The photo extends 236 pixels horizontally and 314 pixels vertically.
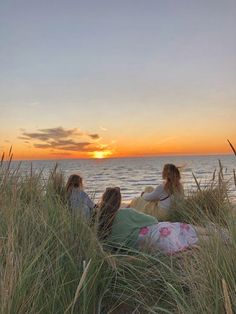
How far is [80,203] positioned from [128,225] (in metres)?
0.89

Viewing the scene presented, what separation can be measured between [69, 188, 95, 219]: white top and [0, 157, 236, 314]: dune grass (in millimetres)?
225

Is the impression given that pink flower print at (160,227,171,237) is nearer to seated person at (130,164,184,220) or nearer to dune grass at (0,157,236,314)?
dune grass at (0,157,236,314)

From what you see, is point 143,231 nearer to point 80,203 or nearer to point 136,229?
point 136,229

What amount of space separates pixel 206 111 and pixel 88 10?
49.7 ft

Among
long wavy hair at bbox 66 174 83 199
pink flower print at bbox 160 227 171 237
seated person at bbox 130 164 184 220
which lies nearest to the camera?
pink flower print at bbox 160 227 171 237

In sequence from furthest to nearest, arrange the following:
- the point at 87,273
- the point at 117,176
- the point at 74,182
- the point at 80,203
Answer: the point at 117,176 < the point at 74,182 < the point at 80,203 < the point at 87,273

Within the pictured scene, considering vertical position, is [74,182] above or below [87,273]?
above

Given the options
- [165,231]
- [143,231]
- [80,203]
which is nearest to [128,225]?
[143,231]

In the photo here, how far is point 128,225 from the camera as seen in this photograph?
5.11 m

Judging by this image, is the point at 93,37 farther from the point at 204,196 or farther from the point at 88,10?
the point at 204,196

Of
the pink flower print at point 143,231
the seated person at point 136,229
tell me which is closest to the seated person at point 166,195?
the seated person at point 136,229

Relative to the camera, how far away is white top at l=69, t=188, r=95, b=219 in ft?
13.9

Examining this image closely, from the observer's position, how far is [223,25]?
11523 millimetres

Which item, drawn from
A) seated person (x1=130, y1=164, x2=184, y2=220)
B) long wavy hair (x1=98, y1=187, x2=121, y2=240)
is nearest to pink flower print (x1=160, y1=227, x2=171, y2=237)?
long wavy hair (x1=98, y1=187, x2=121, y2=240)
